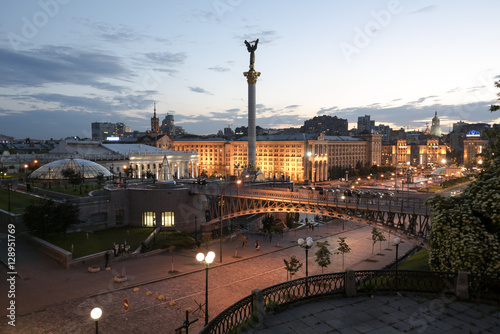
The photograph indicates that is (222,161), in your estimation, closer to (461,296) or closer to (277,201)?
(277,201)

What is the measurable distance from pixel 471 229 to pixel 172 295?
61.0ft

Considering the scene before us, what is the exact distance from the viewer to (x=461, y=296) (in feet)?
45.5

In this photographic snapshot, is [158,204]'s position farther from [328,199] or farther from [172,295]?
[328,199]

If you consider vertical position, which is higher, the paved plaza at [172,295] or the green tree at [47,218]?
the green tree at [47,218]

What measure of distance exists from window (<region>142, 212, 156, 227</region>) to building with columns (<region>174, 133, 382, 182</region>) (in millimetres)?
71434

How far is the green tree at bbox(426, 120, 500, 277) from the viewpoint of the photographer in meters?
16.1

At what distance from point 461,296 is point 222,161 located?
135038 mm

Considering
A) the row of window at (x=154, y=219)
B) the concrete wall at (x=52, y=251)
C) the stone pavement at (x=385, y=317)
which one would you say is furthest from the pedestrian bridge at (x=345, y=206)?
the concrete wall at (x=52, y=251)

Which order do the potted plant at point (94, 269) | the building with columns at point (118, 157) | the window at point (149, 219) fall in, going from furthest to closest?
the building with columns at point (118, 157), the window at point (149, 219), the potted plant at point (94, 269)

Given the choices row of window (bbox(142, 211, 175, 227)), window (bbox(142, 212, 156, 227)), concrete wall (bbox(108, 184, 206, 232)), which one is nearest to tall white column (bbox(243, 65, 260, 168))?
concrete wall (bbox(108, 184, 206, 232))

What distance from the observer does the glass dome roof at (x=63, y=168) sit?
58.0 metres

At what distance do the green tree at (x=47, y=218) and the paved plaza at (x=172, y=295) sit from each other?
6.37 feet

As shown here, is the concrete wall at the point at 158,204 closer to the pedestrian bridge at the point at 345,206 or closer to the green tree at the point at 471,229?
the pedestrian bridge at the point at 345,206

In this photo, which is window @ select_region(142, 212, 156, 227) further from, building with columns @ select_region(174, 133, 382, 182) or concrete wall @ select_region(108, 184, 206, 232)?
building with columns @ select_region(174, 133, 382, 182)
